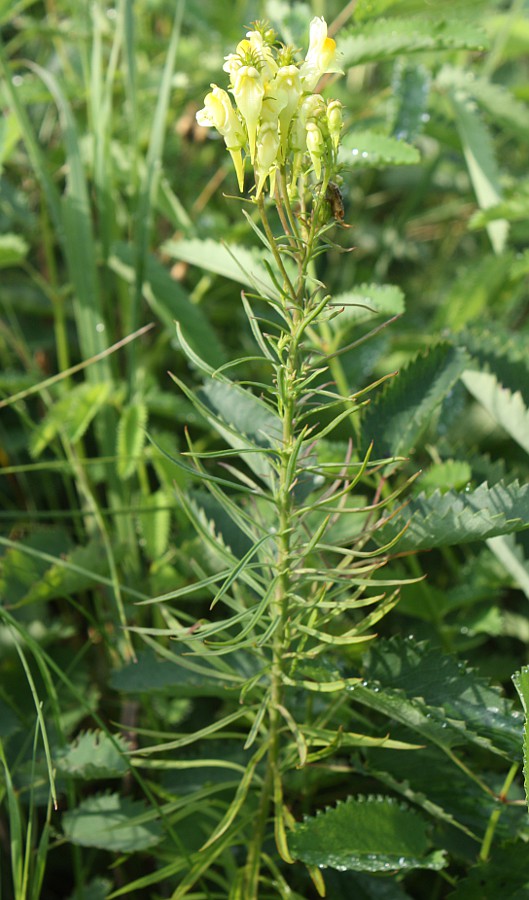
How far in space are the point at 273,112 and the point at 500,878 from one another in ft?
1.91

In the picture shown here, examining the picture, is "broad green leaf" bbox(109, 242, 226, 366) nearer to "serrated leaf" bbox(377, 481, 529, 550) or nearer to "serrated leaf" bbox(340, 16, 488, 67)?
"serrated leaf" bbox(340, 16, 488, 67)

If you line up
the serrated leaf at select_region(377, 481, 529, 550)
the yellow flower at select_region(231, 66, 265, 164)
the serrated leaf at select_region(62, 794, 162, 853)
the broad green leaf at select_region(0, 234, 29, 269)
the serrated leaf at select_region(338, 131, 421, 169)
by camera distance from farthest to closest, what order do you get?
the broad green leaf at select_region(0, 234, 29, 269), the serrated leaf at select_region(338, 131, 421, 169), the serrated leaf at select_region(62, 794, 162, 853), the serrated leaf at select_region(377, 481, 529, 550), the yellow flower at select_region(231, 66, 265, 164)

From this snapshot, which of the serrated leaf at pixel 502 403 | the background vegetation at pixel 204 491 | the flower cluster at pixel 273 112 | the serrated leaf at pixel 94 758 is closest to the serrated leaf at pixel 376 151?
the background vegetation at pixel 204 491

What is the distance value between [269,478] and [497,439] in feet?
1.74

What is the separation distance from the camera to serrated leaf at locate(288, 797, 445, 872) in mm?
644

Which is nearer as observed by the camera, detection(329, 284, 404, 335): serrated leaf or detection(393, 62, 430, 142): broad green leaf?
detection(329, 284, 404, 335): serrated leaf

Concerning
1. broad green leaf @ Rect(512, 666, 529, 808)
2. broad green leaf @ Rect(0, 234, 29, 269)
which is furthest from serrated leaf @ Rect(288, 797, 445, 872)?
broad green leaf @ Rect(0, 234, 29, 269)

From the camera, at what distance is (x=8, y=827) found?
0.90 m

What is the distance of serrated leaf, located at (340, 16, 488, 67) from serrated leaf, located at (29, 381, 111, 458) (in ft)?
1.41

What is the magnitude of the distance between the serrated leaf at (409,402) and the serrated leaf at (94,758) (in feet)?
Answer: 1.09

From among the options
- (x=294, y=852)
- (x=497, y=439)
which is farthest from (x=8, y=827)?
(x=497, y=439)

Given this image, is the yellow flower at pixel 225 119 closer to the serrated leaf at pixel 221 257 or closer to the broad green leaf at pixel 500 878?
the serrated leaf at pixel 221 257

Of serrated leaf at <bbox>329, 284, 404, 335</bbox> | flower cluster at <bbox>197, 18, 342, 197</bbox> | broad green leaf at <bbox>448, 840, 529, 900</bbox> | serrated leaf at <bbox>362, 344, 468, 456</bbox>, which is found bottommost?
broad green leaf at <bbox>448, 840, 529, 900</bbox>

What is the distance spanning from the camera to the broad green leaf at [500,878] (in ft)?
2.25
